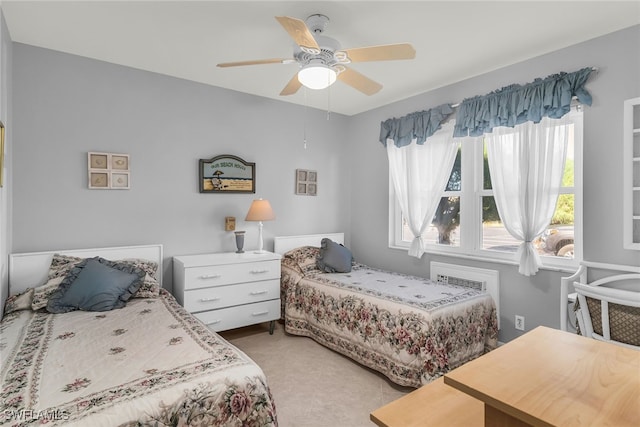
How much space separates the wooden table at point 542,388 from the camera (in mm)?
762

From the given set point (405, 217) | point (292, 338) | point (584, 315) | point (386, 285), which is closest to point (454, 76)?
point (405, 217)

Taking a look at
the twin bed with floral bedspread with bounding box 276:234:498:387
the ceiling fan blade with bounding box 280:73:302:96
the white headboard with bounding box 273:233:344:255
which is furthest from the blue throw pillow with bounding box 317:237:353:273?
the ceiling fan blade with bounding box 280:73:302:96

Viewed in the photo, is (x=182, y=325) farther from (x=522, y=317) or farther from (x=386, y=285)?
(x=522, y=317)

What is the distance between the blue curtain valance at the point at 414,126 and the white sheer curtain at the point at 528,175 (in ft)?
1.84

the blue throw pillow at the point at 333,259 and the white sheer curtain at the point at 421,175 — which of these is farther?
the blue throw pillow at the point at 333,259

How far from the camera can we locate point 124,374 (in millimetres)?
1430

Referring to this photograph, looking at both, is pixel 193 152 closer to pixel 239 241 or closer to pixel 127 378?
pixel 239 241

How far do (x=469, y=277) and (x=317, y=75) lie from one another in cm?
229

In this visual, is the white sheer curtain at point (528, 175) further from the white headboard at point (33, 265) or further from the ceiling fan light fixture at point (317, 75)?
the white headboard at point (33, 265)

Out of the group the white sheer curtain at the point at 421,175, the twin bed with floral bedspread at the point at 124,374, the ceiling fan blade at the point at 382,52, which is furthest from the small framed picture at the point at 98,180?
the white sheer curtain at the point at 421,175

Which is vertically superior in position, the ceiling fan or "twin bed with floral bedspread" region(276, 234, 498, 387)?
the ceiling fan

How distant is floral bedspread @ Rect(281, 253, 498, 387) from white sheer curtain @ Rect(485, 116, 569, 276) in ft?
1.99

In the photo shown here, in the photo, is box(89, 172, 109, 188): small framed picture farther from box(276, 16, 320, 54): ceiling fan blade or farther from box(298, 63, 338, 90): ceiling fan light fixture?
box(276, 16, 320, 54): ceiling fan blade

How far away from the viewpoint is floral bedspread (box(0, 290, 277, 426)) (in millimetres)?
1213
